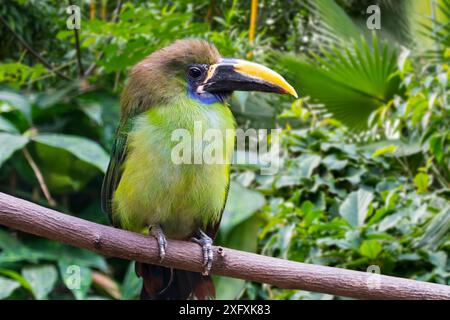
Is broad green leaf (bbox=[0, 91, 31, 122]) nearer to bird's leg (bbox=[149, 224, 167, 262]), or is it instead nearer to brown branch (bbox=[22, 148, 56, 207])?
brown branch (bbox=[22, 148, 56, 207])

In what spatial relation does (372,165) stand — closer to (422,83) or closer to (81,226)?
(422,83)

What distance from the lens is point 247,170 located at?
2117 millimetres

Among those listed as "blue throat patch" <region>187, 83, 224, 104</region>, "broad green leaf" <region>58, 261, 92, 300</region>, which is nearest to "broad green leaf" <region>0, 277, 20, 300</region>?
"broad green leaf" <region>58, 261, 92, 300</region>

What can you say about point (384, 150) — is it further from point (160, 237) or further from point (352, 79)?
point (160, 237)

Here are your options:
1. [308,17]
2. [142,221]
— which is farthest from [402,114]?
[142,221]

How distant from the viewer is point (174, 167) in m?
1.30

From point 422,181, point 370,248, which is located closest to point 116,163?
point 370,248

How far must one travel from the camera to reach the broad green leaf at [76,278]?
1883mm

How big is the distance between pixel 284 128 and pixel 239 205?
0.35 m

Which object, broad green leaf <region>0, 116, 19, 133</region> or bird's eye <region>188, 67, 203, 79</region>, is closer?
bird's eye <region>188, 67, 203, 79</region>

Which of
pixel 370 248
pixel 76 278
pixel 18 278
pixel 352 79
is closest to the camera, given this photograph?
pixel 370 248

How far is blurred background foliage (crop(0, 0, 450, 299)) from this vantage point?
6.03 feet

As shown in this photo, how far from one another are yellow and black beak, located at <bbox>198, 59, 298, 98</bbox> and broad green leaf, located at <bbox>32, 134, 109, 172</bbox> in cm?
78

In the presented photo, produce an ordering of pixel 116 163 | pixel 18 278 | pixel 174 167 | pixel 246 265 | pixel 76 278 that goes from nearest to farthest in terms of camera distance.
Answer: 1. pixel 246 265
2. pixel 174 167
3. pixel 116 163
4. pixel 76 278
5. pixel 18 278
